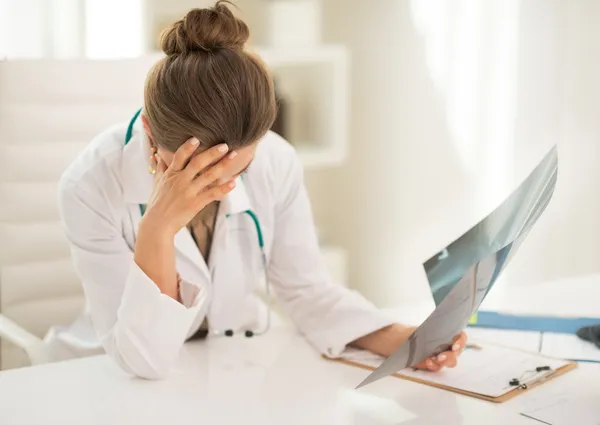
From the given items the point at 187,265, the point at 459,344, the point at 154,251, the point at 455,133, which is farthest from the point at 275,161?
the point at 455,133

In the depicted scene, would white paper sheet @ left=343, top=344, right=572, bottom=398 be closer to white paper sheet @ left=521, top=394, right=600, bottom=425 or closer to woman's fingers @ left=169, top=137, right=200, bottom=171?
white paper sheet @ left=521, top=394, right=600, bottom=425

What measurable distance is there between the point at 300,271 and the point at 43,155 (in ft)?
2.11

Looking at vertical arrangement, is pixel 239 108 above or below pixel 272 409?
above

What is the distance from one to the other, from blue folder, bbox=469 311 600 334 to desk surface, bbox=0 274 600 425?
0.18 metres

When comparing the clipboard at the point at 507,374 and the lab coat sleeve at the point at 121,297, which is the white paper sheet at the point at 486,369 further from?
the lab coat sleeve at the point at 121,297

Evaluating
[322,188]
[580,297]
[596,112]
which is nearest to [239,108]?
[580,297]

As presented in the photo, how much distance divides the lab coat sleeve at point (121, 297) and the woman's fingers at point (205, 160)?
7.0 inches

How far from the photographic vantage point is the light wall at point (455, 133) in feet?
7.32

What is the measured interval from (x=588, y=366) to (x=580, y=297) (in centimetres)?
40

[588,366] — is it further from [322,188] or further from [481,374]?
[322,188]

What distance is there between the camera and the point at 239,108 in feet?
3.91

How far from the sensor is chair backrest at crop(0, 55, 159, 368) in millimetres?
1746

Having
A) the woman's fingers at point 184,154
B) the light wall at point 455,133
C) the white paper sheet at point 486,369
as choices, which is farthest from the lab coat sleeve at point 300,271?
the light wall at point 455,133

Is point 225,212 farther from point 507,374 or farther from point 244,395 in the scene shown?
point 507,374
